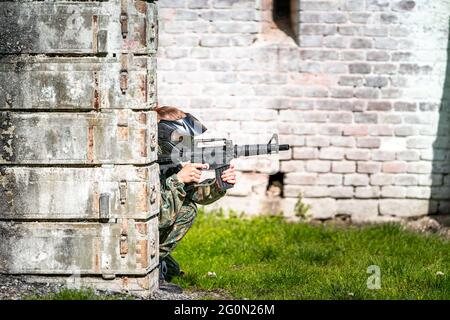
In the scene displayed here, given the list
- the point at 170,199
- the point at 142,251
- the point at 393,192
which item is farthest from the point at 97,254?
the point at 393,192

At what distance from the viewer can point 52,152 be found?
278 inches

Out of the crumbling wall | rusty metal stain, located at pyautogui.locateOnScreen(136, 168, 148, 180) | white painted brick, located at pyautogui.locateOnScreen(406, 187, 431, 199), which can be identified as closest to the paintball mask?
the crumbling wall

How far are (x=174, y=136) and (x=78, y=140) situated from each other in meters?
0.96

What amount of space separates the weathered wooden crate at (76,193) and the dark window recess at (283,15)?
4555mm

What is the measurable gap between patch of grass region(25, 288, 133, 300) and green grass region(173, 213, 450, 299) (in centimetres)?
108

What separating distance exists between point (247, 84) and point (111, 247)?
4320 millimetres

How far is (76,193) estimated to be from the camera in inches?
278

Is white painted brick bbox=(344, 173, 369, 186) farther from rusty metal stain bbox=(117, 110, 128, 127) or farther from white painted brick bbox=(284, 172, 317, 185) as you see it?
rusty metal stain bbox=(117, 110, 128, 127)

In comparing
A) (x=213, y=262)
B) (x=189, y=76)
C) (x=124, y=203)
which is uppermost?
(x=189, y=76)

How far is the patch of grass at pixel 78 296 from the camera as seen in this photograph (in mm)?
6711

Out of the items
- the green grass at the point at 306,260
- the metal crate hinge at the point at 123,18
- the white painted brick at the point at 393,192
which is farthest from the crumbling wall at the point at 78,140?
the white painted brick at the point at 393,192

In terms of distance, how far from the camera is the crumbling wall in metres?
6.97
